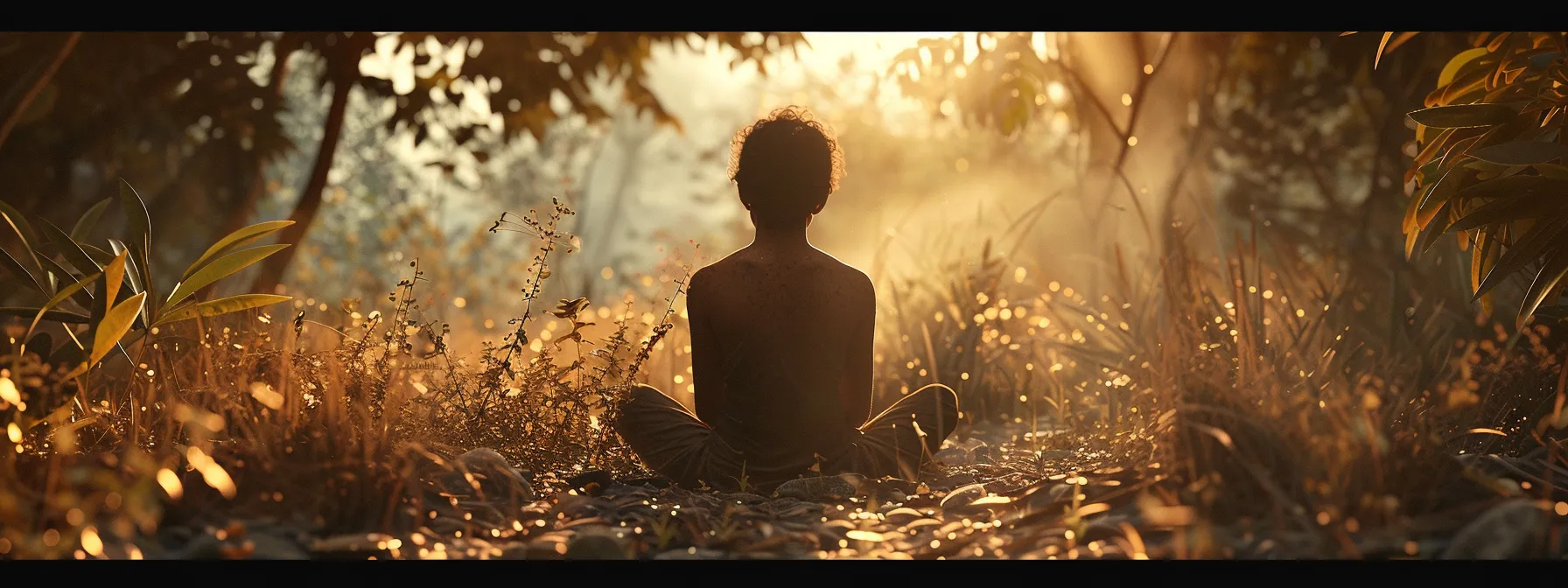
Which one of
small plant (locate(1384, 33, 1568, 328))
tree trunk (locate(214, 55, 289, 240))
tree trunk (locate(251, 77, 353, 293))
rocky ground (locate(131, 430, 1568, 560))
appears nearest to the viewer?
rocky ground (locate(131, 430, 1568, 560))

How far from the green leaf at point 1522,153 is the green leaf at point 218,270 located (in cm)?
356

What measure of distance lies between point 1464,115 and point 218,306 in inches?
151

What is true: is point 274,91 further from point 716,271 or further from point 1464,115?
point 1464,115

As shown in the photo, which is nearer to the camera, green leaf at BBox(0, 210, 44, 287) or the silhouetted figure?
green leaf at BBox(0, 210, 44, 287)

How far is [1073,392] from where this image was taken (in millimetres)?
5605

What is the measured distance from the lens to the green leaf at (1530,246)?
3.12m

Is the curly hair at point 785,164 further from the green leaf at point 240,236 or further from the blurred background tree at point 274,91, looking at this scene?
the blurred background tree at point 274,91

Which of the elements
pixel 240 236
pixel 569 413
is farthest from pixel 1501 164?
pixel 240 236

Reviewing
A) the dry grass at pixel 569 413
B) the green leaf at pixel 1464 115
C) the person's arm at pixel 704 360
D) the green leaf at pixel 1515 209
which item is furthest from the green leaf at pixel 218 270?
the green leaf at pixel 1515 209

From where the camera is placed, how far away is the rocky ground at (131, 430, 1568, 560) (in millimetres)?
2357

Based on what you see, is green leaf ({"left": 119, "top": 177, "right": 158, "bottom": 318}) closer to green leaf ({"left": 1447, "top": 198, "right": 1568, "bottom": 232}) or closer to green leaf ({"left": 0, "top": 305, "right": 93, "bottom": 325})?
green leaf ({"left": 0, "top": 305, "right": 93, "bottom": 325})

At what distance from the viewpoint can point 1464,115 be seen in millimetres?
3205

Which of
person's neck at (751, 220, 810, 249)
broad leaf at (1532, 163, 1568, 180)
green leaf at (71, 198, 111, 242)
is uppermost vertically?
broad leaf at (1532, 163, 1568, 180)

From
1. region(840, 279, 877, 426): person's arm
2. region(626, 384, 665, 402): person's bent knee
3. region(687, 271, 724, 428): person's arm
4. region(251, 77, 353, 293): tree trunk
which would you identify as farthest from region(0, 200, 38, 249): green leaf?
region(840, 279, 877, 426): person's arm
